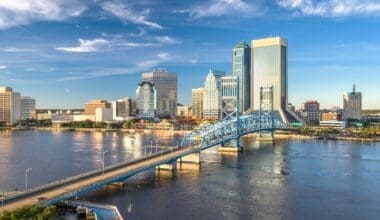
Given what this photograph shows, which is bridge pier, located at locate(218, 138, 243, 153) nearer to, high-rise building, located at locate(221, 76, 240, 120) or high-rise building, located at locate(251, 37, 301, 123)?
high-rise building, located at locate(221, 76, 240, 120)

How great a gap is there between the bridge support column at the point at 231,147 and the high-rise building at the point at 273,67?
343ft

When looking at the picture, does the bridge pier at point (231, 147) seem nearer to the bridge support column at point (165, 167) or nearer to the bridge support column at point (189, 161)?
the bridge support column at point (189, 161)

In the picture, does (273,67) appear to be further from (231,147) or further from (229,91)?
(231,147)

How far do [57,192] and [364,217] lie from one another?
24119 millimetres

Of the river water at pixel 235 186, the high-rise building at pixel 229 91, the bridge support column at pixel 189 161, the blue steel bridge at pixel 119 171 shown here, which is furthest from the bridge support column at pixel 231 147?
the bridge support column at pixel 189 161

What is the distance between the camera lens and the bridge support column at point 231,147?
81550 millimetres

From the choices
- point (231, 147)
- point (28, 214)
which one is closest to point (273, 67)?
point (231, 147)

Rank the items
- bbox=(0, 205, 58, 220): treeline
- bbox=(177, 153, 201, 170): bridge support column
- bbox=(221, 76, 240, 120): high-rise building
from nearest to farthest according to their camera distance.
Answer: bbox=(0, 205, 58, 220): treeline
bbox=(177, 153, 201, 170): bridge support column
bbox=(221, 76, 240, 120): high-rise building

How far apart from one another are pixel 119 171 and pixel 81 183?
7267mm

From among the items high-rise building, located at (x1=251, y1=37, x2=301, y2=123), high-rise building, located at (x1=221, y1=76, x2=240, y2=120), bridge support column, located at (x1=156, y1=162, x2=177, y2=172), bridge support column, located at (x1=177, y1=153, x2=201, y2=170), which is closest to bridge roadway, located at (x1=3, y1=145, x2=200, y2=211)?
bridge support column, located at (x1=156, y1=162, x2=177, y2=172)

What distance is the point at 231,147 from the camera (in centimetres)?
8231

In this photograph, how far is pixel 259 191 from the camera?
44.6 m

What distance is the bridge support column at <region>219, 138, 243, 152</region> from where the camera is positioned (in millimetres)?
81550

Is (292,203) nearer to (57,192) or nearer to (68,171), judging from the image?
(57,192)
